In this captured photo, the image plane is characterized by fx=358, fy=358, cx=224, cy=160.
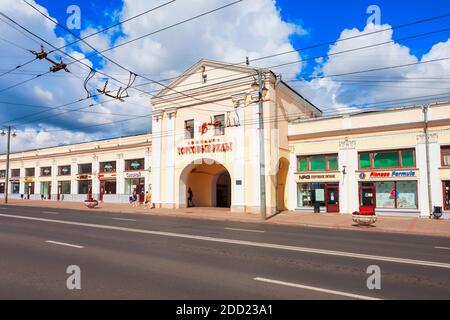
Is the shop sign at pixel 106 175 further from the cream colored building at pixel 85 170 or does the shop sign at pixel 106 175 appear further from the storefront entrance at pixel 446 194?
the storefront entrance at pixel 446 194

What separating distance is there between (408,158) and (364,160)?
8.82 ft

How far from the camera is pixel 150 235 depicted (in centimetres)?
1256

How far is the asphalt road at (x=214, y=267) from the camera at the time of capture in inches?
228

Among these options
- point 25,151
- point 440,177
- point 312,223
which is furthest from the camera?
point 25,151

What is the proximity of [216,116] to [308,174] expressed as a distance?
8.39 m

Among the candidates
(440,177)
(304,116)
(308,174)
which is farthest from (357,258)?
(304,116)

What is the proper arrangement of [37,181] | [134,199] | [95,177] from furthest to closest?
[37,181], [95,177], [134,199]

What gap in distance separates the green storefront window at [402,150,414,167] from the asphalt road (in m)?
11.8

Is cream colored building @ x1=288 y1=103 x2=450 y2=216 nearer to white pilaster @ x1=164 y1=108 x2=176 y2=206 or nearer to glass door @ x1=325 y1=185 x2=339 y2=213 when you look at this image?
glass door @ x1=325 y1=185 x2=339 y2=213

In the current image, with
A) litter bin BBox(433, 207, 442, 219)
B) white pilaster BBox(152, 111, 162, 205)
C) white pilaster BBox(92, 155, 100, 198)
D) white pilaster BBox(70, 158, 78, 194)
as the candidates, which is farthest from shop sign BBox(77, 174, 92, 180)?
litter bin BBox(433, 207, 442, 219)

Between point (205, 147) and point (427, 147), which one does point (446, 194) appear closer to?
point (427, 147)

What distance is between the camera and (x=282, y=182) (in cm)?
2805

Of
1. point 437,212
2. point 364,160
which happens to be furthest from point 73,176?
point 437,212
